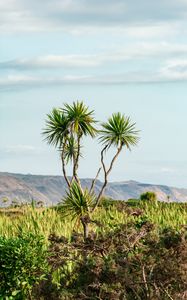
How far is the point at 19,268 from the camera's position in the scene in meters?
15.8

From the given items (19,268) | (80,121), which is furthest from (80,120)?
(19,268)

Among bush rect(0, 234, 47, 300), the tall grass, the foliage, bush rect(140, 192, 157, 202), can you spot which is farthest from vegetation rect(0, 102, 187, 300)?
bush rect(140, 192, 157, 202)

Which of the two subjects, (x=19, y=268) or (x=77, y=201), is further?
(x=77, y=201)

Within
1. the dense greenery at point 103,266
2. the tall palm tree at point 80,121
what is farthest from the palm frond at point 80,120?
the dense greenery at point 103,266

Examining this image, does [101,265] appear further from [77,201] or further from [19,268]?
[77,201]

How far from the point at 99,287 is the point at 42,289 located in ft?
4.23

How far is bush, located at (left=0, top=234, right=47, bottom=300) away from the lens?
51.7 feet

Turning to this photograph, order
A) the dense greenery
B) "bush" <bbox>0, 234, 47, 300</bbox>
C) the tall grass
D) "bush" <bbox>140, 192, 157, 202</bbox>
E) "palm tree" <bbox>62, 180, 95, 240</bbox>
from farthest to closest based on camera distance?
"bush" <bbox>140, 192, 157, 202</bbox> < "palm tree" <bbox>62, 180, 95, 240</bbox> < the tall grass < "bush" <bbox>0, 234, 47, 300</bbox> < the dense greenery

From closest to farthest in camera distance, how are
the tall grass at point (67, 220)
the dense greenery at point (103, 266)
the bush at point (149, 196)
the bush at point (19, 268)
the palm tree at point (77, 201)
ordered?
the dense greenery at point (103, 266) < the bush at point (19, 268) < the tall grass at point (67, 220) < the palm tree at point (77, 201) < the bush at point (149, 196)

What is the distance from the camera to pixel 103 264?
519 inches

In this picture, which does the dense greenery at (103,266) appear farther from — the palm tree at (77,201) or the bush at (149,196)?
the bush at (149,196)

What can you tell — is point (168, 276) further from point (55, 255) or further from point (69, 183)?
point (69, 183)

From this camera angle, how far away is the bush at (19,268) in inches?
621

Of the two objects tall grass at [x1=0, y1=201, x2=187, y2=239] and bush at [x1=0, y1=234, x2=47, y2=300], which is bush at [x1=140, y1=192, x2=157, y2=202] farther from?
bush at [x1=0, y1=234, x2=47, y2=300]
